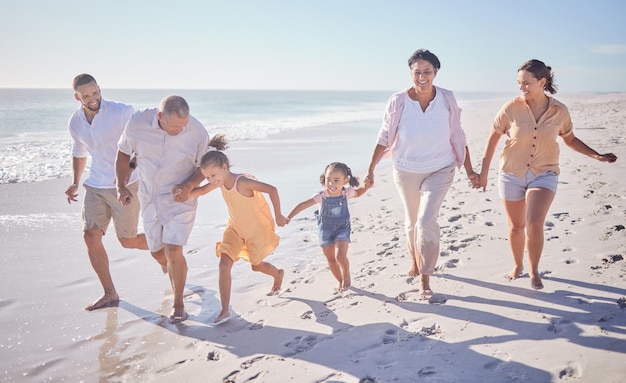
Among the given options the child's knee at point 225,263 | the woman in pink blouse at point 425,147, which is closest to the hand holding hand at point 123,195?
the child's knee at point 225,263

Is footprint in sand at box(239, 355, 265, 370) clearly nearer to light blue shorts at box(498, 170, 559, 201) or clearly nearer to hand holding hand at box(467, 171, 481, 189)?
hand holding hand at box(467, 171, 481, 189)

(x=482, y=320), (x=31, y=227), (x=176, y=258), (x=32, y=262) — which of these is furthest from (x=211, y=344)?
(x=31, y=227)

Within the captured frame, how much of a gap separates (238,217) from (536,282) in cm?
258

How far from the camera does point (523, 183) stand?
Result: 4.26 m

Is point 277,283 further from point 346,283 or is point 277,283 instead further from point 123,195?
point 123,195

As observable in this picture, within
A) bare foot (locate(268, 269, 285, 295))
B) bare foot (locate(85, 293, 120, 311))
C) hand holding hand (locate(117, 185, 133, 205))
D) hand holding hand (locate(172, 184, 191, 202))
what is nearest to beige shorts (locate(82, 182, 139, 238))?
hand holding hand (locate(117, 185, 133, 205))

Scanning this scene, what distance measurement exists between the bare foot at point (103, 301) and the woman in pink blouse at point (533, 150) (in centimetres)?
368

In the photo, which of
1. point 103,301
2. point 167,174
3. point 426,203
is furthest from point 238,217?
point 426,203

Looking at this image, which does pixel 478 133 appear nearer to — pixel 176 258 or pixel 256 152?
pixel 256 152

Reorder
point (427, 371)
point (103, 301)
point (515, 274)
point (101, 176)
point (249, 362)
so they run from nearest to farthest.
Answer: point (427, 371) < point (249, 362) < point (515, 274) < point (103, 301) < point (101, 176)

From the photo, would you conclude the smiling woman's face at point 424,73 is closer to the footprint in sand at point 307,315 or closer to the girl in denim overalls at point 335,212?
the girl in denim overalls at point 335,212

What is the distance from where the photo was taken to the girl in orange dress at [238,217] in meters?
4.14

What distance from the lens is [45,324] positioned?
13.8 ft

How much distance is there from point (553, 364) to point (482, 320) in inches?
30.2
